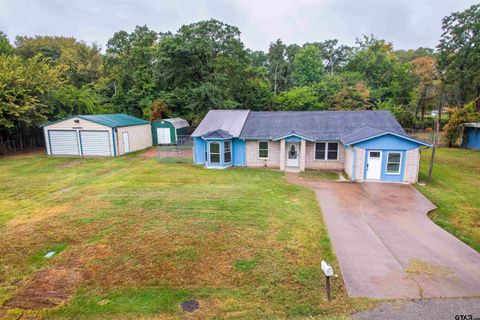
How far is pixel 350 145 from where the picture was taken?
1585 cm

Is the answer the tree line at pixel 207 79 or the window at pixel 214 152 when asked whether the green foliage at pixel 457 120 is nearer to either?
the tree line at pixel 207 79

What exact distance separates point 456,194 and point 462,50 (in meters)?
25.9

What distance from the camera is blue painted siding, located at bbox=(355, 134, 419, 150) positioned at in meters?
14.8

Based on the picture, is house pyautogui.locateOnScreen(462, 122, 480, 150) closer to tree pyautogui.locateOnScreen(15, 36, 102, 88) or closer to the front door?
the front door

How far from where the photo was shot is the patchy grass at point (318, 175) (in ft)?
54.1

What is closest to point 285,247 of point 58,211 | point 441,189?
point 58,211

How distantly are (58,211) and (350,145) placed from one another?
1388 centimetres

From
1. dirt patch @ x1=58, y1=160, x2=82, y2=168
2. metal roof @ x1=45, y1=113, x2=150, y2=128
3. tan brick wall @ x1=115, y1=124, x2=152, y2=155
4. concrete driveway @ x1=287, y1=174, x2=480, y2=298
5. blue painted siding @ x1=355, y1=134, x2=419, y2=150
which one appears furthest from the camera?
tan brick wall @ x1=115, y1=124, x2=152, y2=155

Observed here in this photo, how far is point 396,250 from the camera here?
825cm

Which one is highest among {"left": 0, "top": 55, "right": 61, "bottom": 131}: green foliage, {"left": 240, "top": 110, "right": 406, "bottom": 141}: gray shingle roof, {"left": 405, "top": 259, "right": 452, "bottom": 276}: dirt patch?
{"left": 0, "top": 55, "right": 61, "bottom": 131}: green foliage

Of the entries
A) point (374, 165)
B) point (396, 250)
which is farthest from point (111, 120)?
point (396, 250)

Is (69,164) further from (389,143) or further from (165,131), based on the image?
(389,143)

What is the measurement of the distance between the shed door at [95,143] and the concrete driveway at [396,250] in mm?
17363

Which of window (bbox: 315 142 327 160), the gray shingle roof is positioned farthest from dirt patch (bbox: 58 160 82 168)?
window (bbox: 315 142 327 160)
